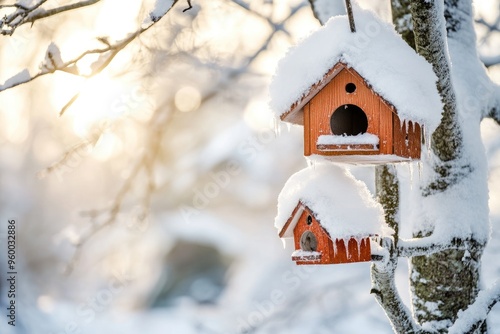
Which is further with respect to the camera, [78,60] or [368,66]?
[78,60]

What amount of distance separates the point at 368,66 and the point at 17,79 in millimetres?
1613

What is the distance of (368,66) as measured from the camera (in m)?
2.25

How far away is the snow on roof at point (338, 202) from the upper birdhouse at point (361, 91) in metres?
0.10

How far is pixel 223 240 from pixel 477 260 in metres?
5.31

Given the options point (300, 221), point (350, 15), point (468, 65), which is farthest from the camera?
point (468, 65)

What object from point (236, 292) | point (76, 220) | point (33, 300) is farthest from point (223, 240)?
point (33, 300)

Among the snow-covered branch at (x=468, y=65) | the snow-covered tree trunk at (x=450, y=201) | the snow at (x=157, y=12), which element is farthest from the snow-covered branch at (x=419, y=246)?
the snow at (x=157, y=12)

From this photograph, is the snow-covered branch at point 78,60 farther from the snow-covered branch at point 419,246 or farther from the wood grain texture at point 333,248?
the snow-covered branch at point 419,246

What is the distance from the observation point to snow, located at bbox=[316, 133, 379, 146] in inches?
88.1

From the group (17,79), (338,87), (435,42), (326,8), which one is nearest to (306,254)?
(338,87)

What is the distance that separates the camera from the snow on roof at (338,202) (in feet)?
7.70

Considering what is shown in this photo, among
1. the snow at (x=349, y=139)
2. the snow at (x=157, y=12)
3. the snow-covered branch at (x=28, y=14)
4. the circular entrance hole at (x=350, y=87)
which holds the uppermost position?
the snow-covered branch at (x=28, y=14)

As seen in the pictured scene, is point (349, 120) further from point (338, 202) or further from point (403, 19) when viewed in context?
point (403, 19)

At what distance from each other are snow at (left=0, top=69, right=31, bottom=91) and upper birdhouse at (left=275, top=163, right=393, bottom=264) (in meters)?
1.33
